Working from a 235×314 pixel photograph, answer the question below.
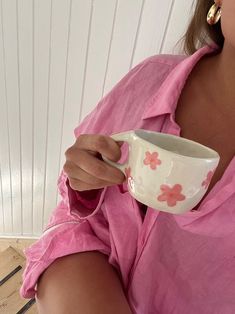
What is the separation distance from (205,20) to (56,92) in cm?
42

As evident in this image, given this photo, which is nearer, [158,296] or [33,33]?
[158,296]

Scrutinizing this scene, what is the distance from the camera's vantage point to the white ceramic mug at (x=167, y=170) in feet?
1.29

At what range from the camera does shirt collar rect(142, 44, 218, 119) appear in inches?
23.8

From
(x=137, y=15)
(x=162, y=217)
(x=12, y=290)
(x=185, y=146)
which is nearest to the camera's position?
(x=185, y=146)

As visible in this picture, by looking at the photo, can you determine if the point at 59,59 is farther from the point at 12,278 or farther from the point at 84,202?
the point at 12,278

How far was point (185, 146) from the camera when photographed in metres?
→ 0.45

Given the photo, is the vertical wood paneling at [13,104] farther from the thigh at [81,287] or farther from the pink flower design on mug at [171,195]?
the pink flower design on mug at [171,195]

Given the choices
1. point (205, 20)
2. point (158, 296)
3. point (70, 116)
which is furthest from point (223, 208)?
point (70, 116)

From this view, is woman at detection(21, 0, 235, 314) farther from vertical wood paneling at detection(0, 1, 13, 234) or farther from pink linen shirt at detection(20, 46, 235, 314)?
vertical wood paneling at detection(0, 1, 13, 234)

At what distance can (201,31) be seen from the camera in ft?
2.39

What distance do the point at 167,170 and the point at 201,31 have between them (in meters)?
0.42

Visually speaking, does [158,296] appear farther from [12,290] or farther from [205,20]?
[12,290]

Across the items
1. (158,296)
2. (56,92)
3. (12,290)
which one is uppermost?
(56,92)

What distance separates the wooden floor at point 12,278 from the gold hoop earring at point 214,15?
862 millimetres
